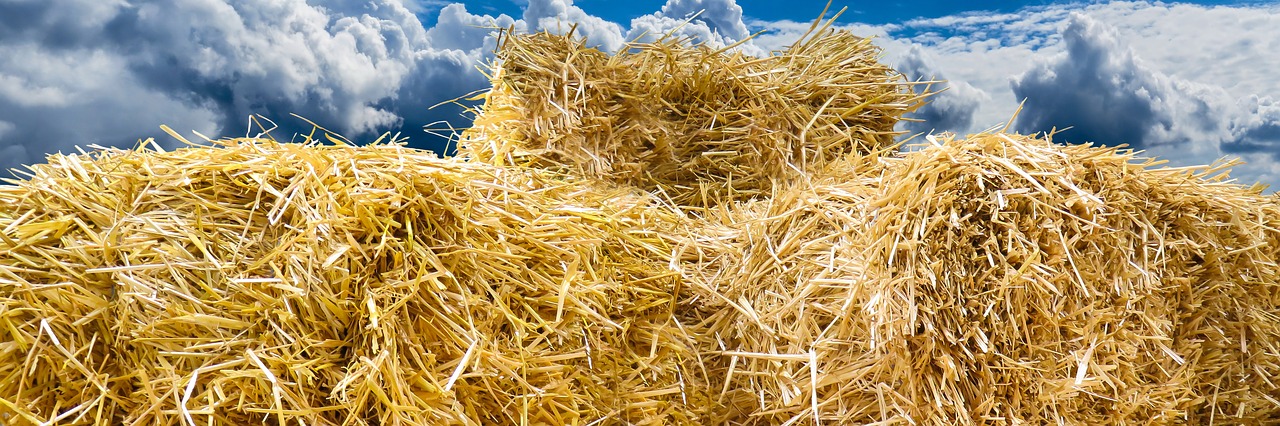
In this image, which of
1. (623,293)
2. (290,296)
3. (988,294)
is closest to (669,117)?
(623,293)

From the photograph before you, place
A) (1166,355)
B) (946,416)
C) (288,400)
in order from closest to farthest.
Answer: (288,400) → (946,416) → (1166,355)

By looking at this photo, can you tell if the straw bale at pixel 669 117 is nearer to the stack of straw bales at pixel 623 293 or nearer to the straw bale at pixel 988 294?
the stack of straw bales at pixel 623 293

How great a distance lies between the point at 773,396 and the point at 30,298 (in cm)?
155

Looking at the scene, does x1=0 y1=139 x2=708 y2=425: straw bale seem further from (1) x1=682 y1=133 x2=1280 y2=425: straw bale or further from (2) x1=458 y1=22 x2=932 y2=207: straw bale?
(2) x1=458 y1=22 x2=932 y2=207: straw bale

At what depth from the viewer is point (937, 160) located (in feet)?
6.70

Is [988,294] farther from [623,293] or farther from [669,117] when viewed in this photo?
[669,117]

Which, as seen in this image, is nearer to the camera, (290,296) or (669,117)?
(290,296)

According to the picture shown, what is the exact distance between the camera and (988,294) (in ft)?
6.36

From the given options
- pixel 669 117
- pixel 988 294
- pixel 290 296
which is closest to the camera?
pixel 290 296

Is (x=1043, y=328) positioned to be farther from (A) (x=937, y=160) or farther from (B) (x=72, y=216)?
(B) (x=72, y=216)

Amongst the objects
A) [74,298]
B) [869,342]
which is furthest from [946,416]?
[74,298]

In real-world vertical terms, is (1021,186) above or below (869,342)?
above

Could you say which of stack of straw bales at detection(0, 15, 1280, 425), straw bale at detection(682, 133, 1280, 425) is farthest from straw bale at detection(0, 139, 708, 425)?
straw bale at detection(682, 133, 1280, 425)

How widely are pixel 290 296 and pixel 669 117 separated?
174cm
